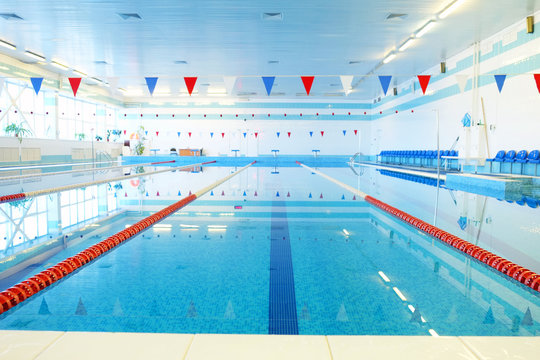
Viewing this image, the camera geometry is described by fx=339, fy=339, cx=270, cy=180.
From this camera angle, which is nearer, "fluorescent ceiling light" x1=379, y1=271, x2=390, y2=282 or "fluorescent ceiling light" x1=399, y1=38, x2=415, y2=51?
"fluorescent ceiling light" x1=379, y1=271, x2=390, y2=282

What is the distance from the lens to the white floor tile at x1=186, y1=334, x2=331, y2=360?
1.12m

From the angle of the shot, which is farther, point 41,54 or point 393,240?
point 41,54

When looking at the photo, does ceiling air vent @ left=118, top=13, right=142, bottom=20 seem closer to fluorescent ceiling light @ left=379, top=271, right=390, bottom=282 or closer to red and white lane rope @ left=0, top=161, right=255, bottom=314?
red and white lane rope @ left=0, top=161, right=255, bottom=314

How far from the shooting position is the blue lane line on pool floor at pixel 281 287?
5.49 ft

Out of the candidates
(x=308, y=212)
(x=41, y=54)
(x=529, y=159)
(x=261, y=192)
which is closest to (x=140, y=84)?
(x=41, y=54)

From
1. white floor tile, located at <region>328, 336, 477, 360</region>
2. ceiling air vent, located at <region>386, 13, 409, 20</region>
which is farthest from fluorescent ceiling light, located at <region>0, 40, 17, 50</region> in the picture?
white floor tile, located at <region>328, 336, 477, 360</region>

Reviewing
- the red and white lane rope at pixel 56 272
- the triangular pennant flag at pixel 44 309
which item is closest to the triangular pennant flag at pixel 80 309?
the triangular pennant flag at pixel 44 309

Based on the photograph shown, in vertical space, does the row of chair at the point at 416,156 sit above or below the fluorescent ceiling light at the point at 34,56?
below

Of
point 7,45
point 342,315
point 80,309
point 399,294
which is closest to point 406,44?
point 399,294

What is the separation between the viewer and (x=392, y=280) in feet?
7.19

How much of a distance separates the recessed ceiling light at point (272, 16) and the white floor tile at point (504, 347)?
22.7ft

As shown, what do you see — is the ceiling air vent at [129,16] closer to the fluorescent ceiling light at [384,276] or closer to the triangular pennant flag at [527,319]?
the fluorescent ceiling light at [384,276]

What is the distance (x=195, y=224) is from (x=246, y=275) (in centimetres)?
155

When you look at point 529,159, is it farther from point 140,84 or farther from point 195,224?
point 140,84
